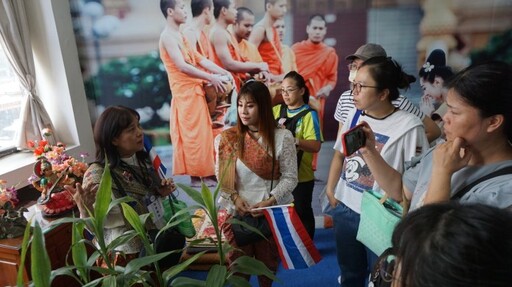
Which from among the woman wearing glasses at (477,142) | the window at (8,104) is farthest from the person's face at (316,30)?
the window at (8,104)

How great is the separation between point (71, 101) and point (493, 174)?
9.47ft

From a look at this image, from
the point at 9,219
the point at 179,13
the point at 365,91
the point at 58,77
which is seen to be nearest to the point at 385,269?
the point at 365,91

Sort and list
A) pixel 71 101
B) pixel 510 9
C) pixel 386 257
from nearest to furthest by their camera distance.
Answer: pixel 386 257, pixel 510 9, pixel 71 101

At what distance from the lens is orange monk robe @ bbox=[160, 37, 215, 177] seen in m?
2.80

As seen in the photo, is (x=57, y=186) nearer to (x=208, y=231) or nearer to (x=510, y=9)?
(x=208, y=231)

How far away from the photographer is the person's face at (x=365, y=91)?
140 cm

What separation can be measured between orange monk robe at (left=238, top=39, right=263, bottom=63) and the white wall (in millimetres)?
1401

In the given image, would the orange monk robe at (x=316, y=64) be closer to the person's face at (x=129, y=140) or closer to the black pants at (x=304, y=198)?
the black pants at (x=304, y=198)

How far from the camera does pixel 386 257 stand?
2.47 ft

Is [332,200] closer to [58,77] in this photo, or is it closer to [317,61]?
[317,61]

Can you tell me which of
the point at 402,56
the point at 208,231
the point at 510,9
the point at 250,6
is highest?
the point at 250,6

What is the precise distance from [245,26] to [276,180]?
1473 mm

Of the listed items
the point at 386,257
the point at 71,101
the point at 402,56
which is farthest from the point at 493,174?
the point at 71,101

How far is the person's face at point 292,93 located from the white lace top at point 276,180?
0.62 metres
